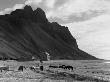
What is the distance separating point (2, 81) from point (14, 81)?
176cm

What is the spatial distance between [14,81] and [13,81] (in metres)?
0.15

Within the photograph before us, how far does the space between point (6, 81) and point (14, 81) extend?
118cm

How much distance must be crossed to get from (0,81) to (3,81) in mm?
408

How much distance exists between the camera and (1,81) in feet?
117

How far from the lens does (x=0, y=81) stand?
117 ft

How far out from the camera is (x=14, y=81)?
36.7 m

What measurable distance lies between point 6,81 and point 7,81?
18 cm

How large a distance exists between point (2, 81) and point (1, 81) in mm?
135

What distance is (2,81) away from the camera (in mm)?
35844

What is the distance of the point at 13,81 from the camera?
120 feet

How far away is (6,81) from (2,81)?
57 cm

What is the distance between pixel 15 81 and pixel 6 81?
4.32 ft
